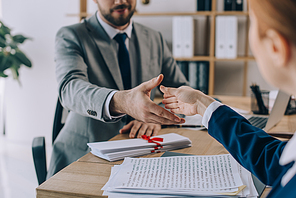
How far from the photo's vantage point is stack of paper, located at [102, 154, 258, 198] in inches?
26.2

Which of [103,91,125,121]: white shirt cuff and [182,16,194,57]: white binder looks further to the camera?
[182,16,194,57]: white binder

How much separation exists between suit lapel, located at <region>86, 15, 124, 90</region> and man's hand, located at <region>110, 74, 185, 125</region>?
1.57 ft

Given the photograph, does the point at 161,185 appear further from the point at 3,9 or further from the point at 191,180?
the point at 3,9

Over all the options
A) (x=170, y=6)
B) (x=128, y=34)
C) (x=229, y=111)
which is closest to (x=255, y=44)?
(x=229, y=111)

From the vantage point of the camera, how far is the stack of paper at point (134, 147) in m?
0.93

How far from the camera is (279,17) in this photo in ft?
1.33

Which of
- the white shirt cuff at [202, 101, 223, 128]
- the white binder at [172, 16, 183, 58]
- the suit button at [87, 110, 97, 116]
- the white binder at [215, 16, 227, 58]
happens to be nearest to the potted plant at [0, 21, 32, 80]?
the white binder at [172, 16, 183, 58]

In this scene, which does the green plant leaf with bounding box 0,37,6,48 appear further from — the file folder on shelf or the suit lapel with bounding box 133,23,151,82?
the file folder on shelf

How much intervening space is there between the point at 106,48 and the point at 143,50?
0.27 meters

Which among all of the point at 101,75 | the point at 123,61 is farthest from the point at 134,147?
the point at 123,61

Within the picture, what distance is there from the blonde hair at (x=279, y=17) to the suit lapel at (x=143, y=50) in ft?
3.98

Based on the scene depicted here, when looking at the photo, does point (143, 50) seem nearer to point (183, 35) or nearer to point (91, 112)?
point (91, 112)

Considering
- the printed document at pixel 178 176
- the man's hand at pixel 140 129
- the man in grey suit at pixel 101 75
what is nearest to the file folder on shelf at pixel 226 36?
the man in grey suit at pixel 101 75

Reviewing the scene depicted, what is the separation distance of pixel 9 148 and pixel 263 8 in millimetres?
3487
